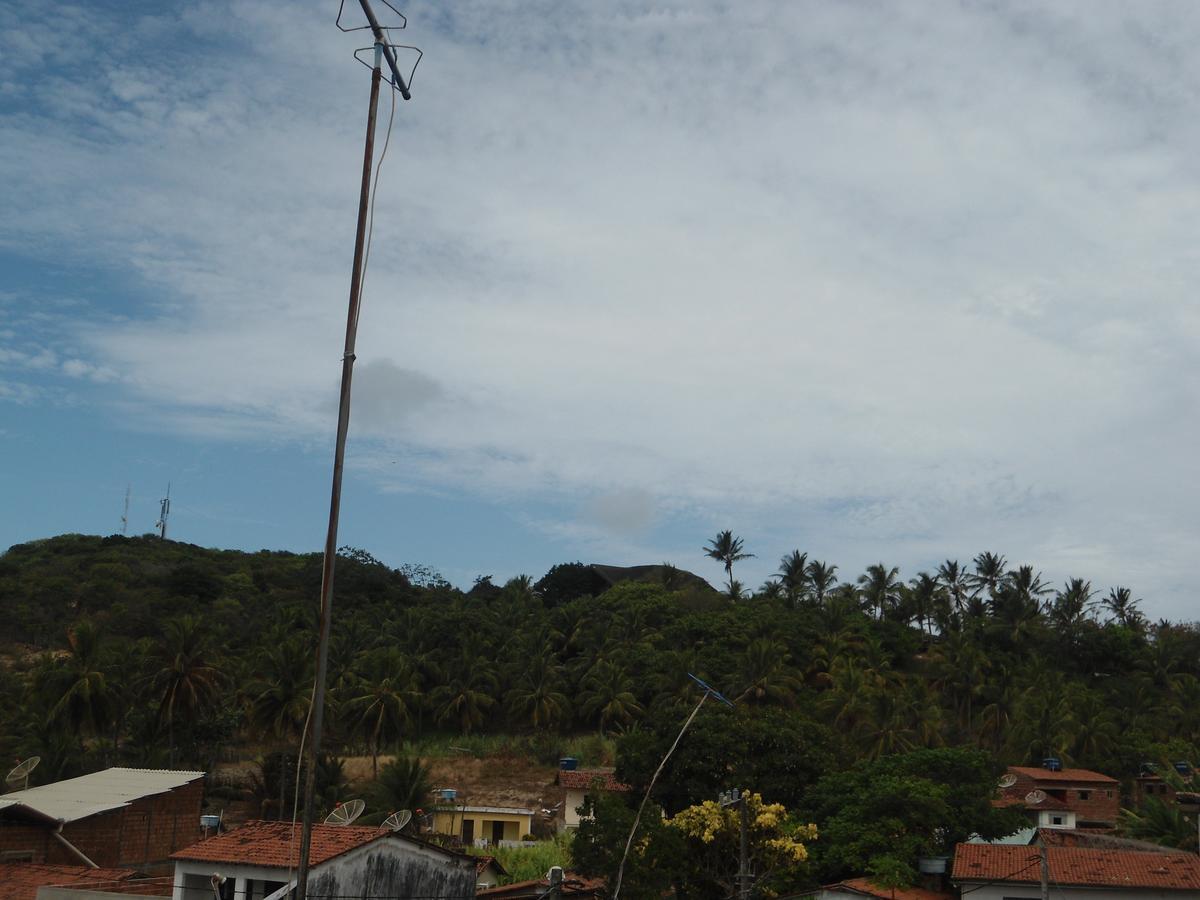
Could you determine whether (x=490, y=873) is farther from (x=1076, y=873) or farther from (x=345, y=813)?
(x=1076, y=873)

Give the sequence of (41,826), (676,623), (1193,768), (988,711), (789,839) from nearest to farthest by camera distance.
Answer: (41,826), (789,839), (1193,768), (988,711), (676,623)

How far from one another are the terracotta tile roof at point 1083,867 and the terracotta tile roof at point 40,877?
71.7 ft

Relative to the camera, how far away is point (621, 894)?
29922 millimetres

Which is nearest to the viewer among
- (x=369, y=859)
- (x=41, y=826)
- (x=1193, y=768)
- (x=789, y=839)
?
(x=369, y=859)

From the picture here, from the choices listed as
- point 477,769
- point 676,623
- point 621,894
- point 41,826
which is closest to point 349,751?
point 477,769

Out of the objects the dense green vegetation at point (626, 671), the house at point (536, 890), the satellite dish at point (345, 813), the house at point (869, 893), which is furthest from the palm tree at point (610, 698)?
the satellite dish at point (345, 813)

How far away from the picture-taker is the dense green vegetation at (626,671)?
44125 mm

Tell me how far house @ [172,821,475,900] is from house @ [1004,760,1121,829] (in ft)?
120

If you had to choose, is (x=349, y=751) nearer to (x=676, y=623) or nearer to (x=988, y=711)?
(x=676, y=623)

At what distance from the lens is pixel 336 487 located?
12.8 m

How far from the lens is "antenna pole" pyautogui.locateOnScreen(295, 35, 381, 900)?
12.1 metres

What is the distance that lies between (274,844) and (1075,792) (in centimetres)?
4461

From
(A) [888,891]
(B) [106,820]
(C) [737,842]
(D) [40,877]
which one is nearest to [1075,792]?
(C) [737,842]

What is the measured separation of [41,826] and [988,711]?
187 ft
